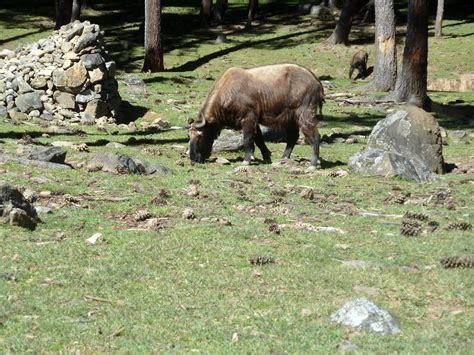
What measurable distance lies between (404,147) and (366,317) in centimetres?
950

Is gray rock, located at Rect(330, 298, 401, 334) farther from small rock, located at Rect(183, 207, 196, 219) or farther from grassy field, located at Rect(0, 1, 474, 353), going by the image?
small rock, located at Rect(183, 207, 196, 219)

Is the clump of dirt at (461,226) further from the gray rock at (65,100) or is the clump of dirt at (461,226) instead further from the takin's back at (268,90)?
the gray rock at (65,100)

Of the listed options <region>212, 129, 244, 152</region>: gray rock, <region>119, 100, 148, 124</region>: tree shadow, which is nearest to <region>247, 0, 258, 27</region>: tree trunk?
<region>119, 100, 148, 124</region>: tree shadow

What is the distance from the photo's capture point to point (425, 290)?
887 cm

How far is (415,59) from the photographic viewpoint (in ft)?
82.5

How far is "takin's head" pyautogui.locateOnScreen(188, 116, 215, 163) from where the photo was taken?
1742cm

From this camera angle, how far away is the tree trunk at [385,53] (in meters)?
28.6

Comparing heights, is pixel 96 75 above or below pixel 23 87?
above

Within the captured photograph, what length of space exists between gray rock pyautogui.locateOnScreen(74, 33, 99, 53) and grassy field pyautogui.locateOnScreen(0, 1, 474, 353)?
417 centimetres

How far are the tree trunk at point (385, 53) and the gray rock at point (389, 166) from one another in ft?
41.3

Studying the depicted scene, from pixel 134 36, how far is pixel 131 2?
11334 mm

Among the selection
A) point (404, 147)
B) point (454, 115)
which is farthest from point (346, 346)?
point (454, 115)

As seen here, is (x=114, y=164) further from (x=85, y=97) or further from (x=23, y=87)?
(x=23, y=87)

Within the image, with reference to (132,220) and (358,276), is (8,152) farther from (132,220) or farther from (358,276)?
(358,276)
